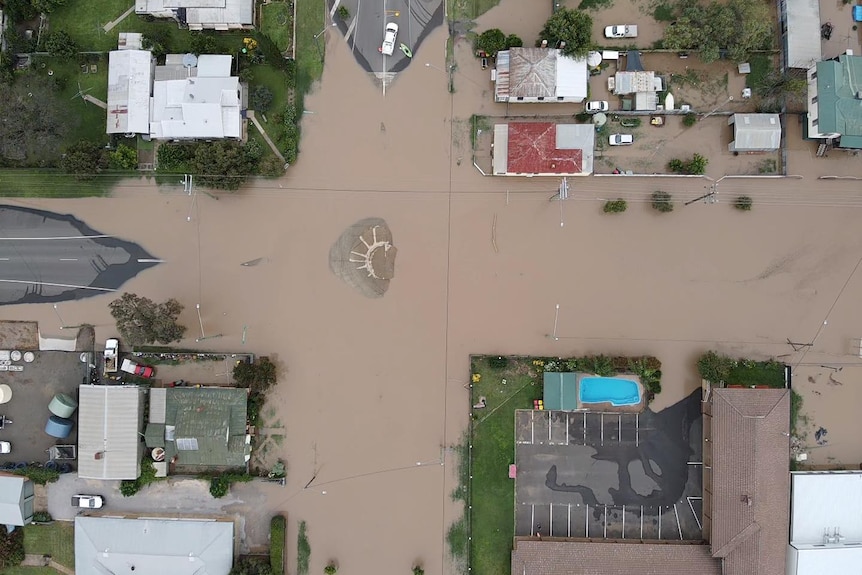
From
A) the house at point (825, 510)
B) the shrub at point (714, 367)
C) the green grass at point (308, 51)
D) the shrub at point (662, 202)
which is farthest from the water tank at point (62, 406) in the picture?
the house at point (825, 510)

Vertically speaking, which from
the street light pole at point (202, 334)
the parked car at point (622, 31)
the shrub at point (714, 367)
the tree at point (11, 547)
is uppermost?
the parked car at point (622, 31)

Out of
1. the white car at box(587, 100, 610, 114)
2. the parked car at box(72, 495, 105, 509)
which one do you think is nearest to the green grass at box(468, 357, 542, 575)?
the white car at box(587, 100, 610, 114)

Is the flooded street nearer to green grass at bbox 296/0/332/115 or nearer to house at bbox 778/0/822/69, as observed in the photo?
green grass at bbox 296/0/332/115

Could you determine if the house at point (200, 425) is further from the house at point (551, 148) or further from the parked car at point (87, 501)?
the house at point (551, 148)

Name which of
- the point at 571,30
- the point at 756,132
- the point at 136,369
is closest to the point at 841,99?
the point at 756,132

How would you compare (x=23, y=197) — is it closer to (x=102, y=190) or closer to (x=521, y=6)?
(x=102, y=190)

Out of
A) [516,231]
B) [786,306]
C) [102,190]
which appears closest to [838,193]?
[786,306]
